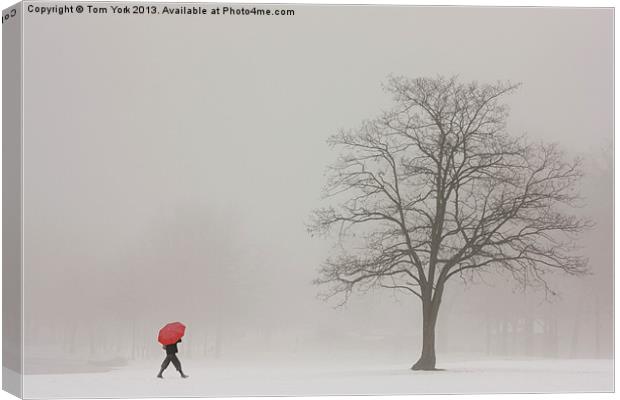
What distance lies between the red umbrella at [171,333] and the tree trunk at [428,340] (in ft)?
13.5

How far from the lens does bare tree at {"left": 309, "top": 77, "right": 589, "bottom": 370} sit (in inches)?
997

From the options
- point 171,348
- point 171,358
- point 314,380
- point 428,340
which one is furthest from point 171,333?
point 428,340

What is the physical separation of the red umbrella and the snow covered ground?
1.55ft

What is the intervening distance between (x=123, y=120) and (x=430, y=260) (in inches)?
231

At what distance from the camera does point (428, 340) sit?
25.5 meters

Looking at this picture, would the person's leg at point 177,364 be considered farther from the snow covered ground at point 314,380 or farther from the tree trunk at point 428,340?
the tree trunk at point 428,340

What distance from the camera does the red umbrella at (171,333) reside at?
2472cm

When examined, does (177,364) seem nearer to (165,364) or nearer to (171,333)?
(165,364)

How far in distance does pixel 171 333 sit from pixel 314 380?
2569mm

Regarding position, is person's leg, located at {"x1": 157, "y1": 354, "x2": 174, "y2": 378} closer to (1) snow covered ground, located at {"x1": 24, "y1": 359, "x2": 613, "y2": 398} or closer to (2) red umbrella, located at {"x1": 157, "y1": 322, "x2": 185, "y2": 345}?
(1) snow covered ground, located at {"x1": 24, "y1": 359, "x2": 613, "y2": 398}

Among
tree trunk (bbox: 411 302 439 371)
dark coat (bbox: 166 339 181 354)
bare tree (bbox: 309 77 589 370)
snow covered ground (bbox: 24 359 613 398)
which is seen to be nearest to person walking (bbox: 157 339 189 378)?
dark coat (bbox: 166 339 181 354)

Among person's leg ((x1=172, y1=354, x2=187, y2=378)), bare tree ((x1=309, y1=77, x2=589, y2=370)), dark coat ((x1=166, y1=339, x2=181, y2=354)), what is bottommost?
person's leg ((x1=172, y1=354, x2=187, y2=378))

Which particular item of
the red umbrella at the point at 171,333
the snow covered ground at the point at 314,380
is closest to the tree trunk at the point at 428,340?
the snow covered ground at the point at 314,380

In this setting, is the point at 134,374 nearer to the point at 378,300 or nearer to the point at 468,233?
the point at 378,300
